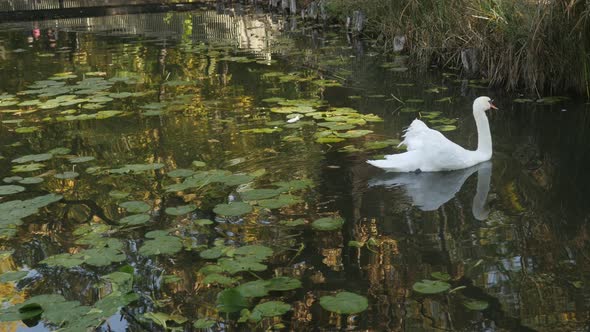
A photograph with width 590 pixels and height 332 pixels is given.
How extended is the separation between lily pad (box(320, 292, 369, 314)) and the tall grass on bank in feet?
13.9

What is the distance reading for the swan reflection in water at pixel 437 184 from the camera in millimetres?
4688

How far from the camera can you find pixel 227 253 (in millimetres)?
3980

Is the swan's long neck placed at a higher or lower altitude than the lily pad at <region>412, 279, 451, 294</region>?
higher

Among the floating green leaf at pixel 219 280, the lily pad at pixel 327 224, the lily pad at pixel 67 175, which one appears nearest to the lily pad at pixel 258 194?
the lily pad at pixel 327 224

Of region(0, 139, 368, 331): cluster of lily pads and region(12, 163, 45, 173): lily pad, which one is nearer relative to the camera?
region(0, 139, 368, 331): cluster of lily pads

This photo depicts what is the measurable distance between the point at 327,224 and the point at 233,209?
1.97ft

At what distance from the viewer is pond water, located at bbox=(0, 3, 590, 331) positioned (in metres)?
3.44

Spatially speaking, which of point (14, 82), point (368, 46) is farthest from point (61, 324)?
point (368, 46)

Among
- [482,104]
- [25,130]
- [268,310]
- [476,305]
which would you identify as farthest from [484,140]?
[25,130]

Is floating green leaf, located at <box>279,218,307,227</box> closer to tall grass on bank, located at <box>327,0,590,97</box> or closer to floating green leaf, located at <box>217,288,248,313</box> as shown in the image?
floating green leaf, located at <box>217,288,248,313</box>

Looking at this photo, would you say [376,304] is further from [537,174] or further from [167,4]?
[167,4]

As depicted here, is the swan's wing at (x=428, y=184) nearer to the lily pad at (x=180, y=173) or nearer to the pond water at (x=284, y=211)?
the pond water at (x=284, y=211)

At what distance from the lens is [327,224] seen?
432cm

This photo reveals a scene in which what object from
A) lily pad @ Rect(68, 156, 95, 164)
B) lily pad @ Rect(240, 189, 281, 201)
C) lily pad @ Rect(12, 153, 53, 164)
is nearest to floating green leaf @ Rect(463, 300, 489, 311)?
lily pad @ Rect(240, 189, 281, 201)
